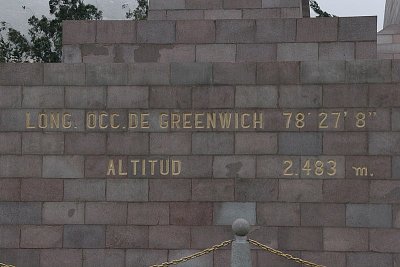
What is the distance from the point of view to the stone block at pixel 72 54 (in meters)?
12.4

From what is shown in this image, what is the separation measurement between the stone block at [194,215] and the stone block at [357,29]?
12.4 ft

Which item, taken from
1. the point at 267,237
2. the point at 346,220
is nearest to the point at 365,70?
the point at 346,220

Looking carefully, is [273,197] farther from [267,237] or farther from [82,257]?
[82,257]

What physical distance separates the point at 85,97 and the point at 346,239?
4759 millimetres

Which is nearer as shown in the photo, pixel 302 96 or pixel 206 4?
pixel 302 96

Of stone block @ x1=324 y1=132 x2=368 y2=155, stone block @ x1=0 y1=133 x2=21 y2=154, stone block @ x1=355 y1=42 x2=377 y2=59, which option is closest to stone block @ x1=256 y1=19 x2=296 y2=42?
stone block @ x1=355 y1=42 x2=377 y2=59

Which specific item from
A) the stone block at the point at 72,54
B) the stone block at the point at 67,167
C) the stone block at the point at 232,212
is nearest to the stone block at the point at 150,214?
the stone block at the point at 232,212

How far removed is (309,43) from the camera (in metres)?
12.1

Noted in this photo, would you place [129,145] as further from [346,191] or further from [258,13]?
[258,13]

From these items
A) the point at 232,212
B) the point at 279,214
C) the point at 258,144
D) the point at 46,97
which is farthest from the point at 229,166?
the point at 46,97

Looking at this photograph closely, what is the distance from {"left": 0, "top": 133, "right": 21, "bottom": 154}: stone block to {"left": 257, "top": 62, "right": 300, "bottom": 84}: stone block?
4036 millimetres

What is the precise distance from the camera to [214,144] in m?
11.2

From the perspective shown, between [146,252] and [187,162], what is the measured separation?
1578 millimetres

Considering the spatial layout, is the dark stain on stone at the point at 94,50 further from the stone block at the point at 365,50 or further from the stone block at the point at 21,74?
the stone block at the point at 365,50
